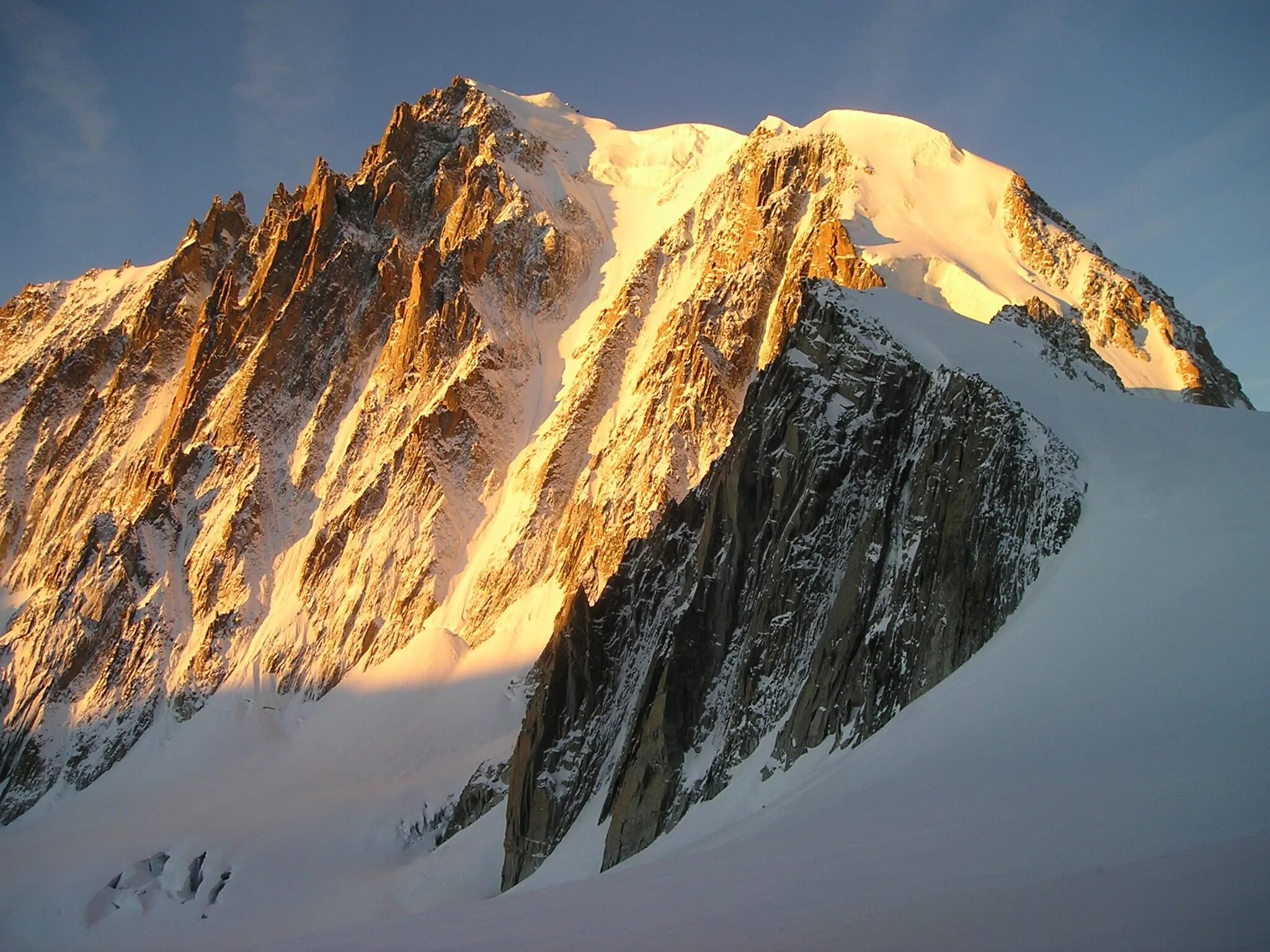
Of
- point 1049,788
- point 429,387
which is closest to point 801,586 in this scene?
point 1049,788

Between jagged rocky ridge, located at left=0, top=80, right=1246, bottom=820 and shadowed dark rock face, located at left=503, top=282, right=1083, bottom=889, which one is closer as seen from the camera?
shadowed dark rock face, located at left=503, top=282, right=1083, bottom=889

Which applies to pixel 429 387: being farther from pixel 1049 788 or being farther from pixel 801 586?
pixel 1049 788

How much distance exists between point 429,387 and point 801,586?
166ft

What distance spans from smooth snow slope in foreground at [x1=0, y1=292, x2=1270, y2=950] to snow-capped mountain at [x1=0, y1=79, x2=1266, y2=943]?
78 cm

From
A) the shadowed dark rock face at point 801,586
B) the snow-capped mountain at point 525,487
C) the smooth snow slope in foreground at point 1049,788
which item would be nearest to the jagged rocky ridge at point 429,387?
the snow-capped mountain at point 525,487

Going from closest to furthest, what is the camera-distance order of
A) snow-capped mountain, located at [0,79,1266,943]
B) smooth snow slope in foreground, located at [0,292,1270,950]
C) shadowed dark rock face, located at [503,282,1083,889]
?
smooth snow slope in foreground, located at [0,292,1270,950] → shadowed dark rock face, located at [503,282,1083,889] → snow-capped mountain, located at [0,79,1266,943]

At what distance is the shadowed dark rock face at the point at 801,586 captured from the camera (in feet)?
65.5

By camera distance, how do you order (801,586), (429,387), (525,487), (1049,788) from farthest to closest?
(429,387), (525,487), (801,586), (1049,788)

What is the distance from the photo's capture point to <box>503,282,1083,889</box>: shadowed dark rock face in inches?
786

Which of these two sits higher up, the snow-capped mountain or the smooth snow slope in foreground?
the snow-capped mountain

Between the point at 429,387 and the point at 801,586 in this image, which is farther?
the point at 429,387

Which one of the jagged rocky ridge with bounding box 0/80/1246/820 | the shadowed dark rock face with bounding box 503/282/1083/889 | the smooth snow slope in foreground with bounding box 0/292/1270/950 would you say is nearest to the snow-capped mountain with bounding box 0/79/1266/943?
the shadowed dark rock face with bounding box 503/282/1083/889

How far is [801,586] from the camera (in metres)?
27.9

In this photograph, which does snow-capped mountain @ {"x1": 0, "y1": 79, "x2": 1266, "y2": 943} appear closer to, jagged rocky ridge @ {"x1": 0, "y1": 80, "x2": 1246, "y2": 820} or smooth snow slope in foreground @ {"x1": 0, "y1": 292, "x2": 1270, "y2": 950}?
jagged rocky ridge @ {"x1": 0, "y1": 80, "x2": 1246, "y2": 820}
